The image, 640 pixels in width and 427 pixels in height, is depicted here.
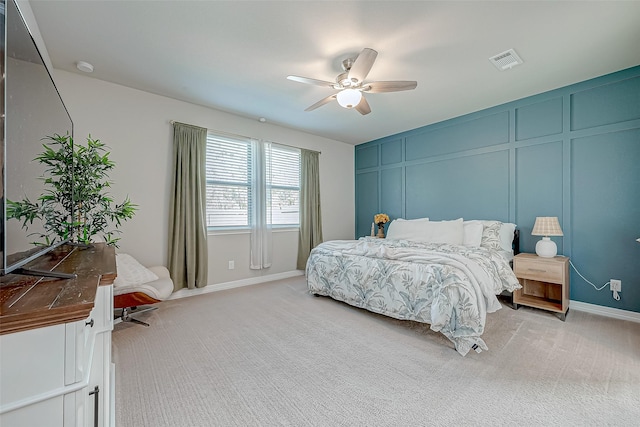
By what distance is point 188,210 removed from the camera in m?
3.56

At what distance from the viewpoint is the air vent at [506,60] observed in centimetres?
251

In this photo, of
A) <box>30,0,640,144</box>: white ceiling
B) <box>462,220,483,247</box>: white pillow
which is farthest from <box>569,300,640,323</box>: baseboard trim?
<box>30,0,640,144</box>: white ceiling

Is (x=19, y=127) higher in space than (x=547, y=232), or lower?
higher

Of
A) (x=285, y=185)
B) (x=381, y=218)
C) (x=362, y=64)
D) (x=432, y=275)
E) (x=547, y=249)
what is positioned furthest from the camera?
(x=381, y=218)

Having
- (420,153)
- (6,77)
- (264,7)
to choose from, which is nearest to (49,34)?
(264,7)

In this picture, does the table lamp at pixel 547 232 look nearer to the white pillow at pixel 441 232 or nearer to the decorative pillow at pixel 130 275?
the white pillow at pixel 441 232

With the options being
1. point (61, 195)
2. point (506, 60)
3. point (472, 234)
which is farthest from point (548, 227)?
point (61, 195)

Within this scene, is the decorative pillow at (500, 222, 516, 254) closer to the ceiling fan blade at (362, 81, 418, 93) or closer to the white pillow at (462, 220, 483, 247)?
the white pillow at (462, 220, 483, 247)

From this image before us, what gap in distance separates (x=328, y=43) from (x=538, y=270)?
3197mm

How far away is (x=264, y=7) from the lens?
1.97 metres

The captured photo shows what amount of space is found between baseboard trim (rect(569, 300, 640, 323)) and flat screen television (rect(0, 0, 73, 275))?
4.65 meters

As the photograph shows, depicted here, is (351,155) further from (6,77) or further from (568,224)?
(6,77)

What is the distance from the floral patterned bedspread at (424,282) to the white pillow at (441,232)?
0.73 feet

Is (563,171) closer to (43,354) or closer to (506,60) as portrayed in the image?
(506,60)
